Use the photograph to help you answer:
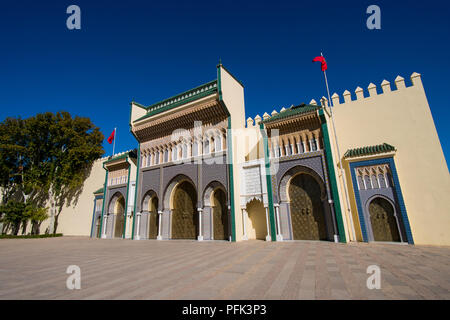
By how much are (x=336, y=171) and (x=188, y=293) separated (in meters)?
9.42

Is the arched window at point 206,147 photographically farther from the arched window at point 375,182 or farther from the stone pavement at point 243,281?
the arched window at point 375,182

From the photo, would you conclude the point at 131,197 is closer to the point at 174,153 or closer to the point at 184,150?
the point at 174,153

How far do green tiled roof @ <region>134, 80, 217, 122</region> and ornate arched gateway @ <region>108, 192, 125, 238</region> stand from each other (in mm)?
7088

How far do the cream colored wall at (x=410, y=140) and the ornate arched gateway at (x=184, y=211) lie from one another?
8.44 m

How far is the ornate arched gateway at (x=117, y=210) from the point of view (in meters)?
17.2

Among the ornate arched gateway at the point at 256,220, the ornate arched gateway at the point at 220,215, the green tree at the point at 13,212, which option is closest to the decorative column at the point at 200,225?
the ornate arched gateway at the point at 220,215

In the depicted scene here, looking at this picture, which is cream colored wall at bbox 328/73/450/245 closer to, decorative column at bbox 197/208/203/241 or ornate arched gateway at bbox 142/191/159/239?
decorative column at bbox 197/208/203/241

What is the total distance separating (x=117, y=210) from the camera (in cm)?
1758

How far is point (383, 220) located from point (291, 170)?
4494mm

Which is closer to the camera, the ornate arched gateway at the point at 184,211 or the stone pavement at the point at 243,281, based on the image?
the stone pavement at the point at 243,281

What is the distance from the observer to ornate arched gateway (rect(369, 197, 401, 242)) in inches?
356

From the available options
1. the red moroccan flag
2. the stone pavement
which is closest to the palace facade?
the red moroccan flag

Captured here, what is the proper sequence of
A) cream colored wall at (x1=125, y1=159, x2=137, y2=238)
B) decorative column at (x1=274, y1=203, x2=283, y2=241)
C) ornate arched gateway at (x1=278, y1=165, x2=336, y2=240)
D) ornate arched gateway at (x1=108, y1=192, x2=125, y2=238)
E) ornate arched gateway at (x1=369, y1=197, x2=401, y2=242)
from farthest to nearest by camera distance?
ornate arched gateway at (x1=108, y1=192, x2=125, y2=238) → cream colored wall at (x1=125, y1=159, x2=137, y2=238) → decorative column at (x1=274, y1=203, x2=283, y2=241) → ornate arched gateway at (x1=278, y1=165, x2=336, y2=240) → ornate arched gateway at (x1=369, y1=197, x2=401, y2=242)
